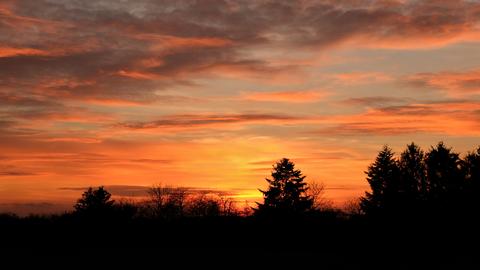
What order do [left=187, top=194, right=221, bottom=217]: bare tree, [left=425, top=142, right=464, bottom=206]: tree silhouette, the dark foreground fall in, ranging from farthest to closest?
1. [left=187, top=194, right=221, bottom=217]: bare tree
2. [left=425, top=142, right=464, bottom=206]: tree silhouette
3. the dark foreground

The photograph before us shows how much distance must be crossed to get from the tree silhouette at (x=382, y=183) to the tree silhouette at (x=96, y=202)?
104 ft

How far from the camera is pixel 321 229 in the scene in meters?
53.4

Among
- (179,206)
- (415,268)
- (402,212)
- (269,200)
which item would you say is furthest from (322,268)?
(179,206)

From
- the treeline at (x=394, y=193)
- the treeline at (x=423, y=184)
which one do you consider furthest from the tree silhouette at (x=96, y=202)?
the treeline at (x=423, y=184)

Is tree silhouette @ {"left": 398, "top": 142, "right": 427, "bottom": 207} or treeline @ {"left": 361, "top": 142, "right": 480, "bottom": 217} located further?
tree silhouette @ {"left": 398, "top": 142, "right": 427, "bottom": 207}

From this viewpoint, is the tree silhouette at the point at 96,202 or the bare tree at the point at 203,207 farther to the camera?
the bare tree at the point at 203,207

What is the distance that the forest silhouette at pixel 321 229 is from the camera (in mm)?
44469

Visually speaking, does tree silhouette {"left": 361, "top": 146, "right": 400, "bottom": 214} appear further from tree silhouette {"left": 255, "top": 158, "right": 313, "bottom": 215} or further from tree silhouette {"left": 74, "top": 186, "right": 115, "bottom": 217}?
tree silhouette {"left": 74, "top": 186, "right": 115, "bottom": 217}

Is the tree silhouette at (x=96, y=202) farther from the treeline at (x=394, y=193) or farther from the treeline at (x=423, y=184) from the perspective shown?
the treeline at (x=423, y=184)

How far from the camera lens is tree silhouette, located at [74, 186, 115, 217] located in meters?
62.7

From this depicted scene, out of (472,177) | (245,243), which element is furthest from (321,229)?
(472,177)

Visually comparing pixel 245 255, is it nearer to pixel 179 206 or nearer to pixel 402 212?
pixel 402 212

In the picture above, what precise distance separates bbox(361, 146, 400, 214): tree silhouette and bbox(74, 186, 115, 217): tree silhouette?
104ft

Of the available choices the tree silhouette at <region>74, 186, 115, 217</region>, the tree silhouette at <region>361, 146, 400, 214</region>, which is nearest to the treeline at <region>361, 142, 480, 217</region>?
the tree silhouette at <region>361, 146, 400, 214</region>
